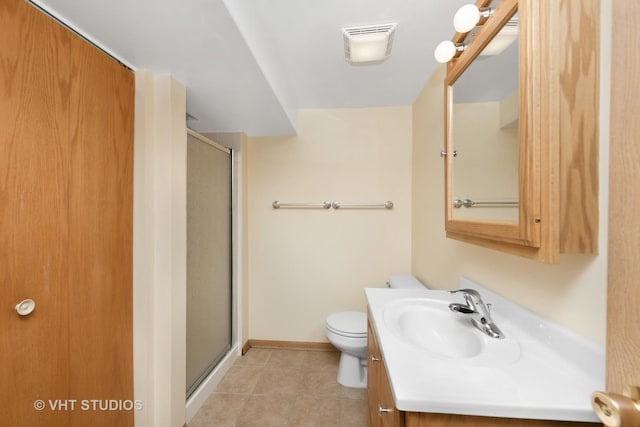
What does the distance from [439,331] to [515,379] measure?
40cm

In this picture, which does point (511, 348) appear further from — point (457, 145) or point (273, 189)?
point (273, 189)

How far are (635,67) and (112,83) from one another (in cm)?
→ 163

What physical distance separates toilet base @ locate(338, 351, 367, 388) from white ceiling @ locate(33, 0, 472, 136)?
1.85m

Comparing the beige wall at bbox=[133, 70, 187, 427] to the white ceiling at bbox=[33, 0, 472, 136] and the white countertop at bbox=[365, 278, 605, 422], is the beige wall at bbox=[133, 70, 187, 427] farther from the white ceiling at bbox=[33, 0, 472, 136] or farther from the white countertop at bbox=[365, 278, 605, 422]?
the white countertop at bbox=[365, 278, 605, 422]

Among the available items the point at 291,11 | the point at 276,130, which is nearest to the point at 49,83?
the point at 291,11

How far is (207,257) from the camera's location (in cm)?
183

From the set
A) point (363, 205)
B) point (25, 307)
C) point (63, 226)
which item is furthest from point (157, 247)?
point (363, 205)

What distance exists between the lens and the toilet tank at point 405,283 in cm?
178

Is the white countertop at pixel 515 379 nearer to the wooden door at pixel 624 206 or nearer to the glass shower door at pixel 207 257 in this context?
the wooden door at pixel 624 206

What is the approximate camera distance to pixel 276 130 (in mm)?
2182

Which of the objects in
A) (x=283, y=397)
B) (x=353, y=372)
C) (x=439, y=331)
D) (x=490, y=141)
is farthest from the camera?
(x=353, y=372)

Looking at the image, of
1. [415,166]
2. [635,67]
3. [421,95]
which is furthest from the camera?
[415,166]

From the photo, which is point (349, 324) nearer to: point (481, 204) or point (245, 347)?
point (245, 347)

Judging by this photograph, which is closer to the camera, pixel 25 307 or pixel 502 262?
pixel 25 307
